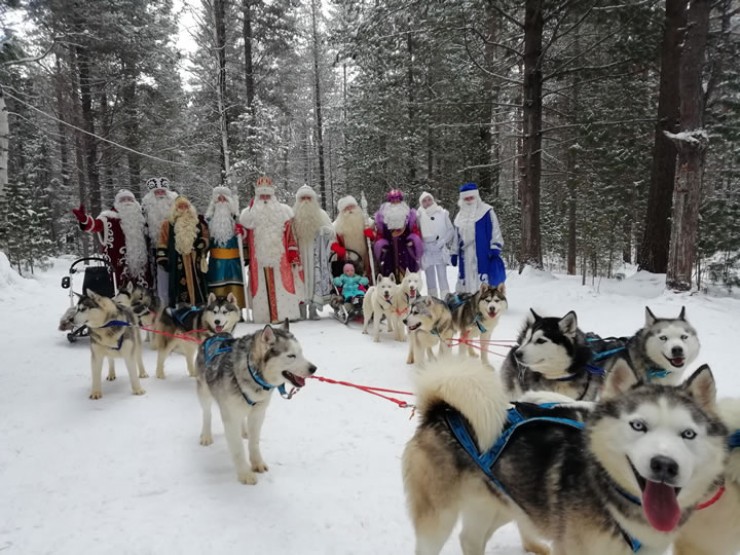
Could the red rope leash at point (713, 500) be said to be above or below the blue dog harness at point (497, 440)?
below

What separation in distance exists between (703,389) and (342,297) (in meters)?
7.20

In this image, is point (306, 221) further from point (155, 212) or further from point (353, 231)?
point (155, 212)

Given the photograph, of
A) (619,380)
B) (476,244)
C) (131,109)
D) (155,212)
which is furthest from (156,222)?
(131,109)

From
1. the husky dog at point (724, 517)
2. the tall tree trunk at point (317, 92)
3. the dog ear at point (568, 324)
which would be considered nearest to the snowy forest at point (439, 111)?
the tall tree trunk at point (317, 92)

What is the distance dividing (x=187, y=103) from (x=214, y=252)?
14.0 m

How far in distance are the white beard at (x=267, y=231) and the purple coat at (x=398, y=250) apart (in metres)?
1.93

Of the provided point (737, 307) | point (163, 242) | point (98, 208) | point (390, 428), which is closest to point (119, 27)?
point (98, 208)

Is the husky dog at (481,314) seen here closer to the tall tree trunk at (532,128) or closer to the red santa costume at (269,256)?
the red santa costume at (269,256)

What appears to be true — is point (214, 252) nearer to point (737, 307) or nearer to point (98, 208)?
point (737, 307)

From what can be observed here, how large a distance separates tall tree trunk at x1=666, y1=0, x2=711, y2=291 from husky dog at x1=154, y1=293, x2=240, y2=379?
22.0 feet

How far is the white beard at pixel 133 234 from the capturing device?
7.67 meters

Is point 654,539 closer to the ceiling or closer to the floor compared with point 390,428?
closer to the ceiling

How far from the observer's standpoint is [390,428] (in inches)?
152

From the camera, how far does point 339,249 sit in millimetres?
8727
